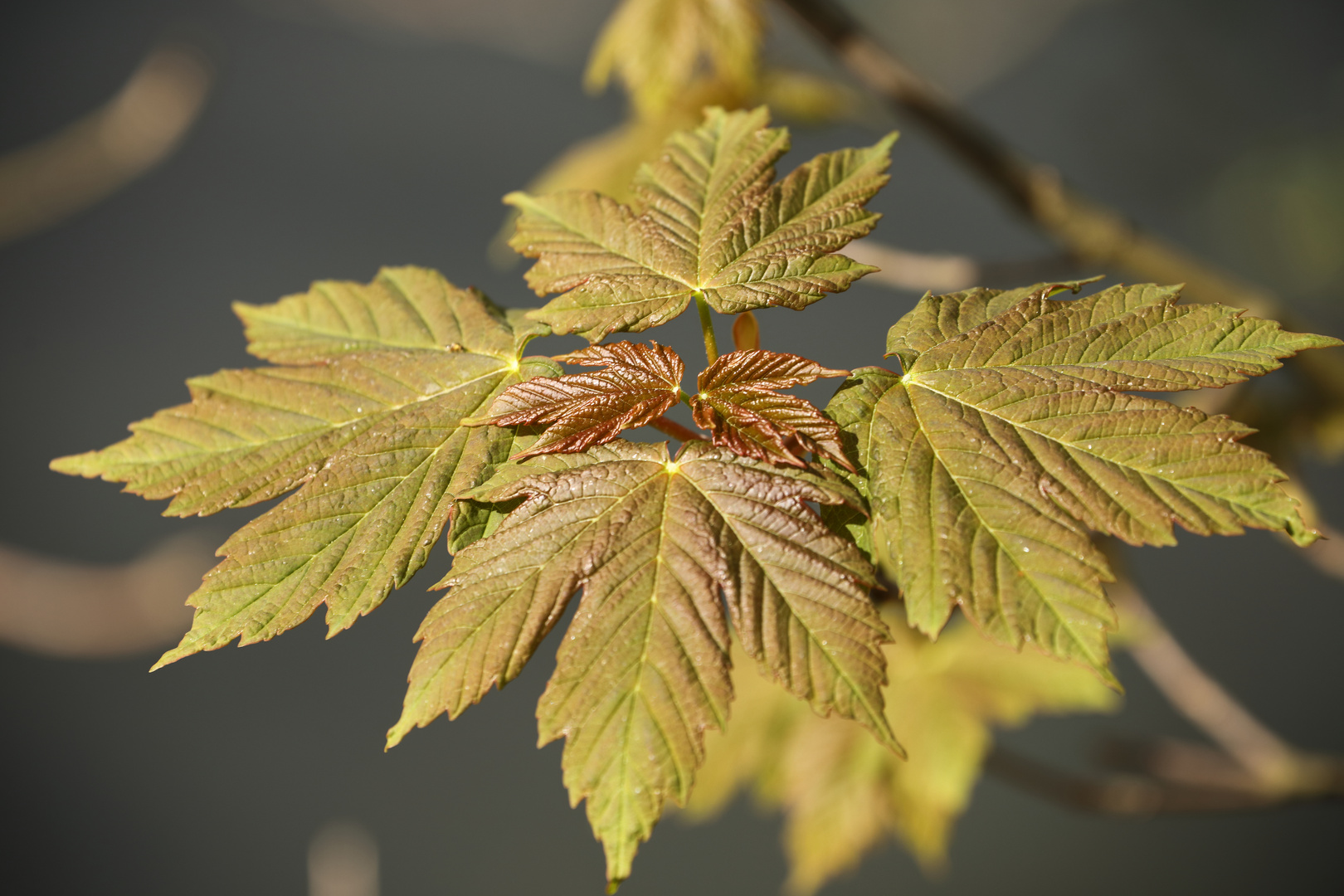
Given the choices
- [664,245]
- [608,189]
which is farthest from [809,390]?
[664,245]

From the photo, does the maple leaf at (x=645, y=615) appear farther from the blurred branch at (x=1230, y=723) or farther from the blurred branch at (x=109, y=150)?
the blurred branch at (x=109, y=150)

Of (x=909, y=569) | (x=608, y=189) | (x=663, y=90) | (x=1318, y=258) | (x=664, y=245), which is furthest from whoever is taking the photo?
(x=1318, y=258)

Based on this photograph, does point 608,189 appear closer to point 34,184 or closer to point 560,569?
point 560,569

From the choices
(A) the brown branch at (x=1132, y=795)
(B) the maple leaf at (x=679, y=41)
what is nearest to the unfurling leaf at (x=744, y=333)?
(B) the maple leaf at (x=679, y=41)

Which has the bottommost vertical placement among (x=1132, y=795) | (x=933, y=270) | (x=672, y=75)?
(x=1132, y=795)

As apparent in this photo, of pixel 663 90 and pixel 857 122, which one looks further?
pixel 857 122

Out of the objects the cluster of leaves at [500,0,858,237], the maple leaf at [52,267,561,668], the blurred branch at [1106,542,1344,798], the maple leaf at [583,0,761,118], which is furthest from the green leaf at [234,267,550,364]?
the blurred branch at [1106,542,1344,798]

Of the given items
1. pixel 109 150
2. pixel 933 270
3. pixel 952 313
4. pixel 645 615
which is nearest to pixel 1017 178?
pixel 933 270

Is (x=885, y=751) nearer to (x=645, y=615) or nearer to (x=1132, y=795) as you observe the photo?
(x=1132, y=795)
